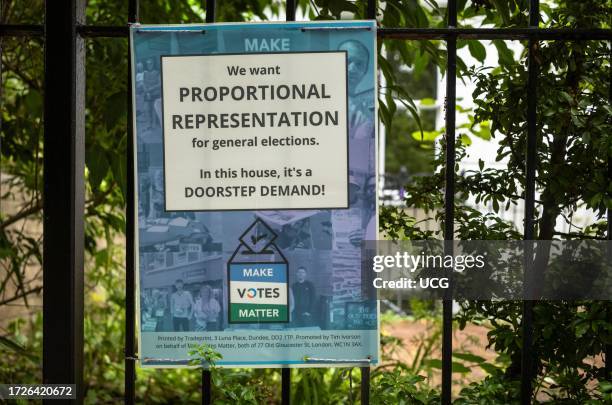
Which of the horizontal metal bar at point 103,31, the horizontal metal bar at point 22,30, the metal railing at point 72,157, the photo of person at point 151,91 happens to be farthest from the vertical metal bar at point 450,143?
the horizontal metal bar at point 22,30

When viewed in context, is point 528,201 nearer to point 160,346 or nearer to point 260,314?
point 260,314

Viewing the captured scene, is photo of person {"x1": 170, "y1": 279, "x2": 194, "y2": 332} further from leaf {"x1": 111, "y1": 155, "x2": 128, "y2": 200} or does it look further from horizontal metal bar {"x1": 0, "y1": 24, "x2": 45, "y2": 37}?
leaf {"x1": 111, "y1": 155, "x2": 128, "y2": 200}

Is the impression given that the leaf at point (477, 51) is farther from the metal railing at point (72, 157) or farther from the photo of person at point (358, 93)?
the photo of person at point (358, 93)

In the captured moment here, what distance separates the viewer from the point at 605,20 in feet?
7.97

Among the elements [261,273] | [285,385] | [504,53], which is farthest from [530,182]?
[285,385]

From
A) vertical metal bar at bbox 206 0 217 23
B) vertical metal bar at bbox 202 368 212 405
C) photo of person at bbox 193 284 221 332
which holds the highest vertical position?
vertical metal bar at bbox 206 0 217 23

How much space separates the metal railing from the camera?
2.04 meters

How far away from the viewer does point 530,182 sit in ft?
6.72

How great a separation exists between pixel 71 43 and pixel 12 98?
11.4 feet

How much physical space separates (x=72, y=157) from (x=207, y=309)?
0.61 meters

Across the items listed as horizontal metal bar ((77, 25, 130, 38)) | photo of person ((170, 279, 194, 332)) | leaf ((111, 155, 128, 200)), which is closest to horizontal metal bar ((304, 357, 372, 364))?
photo of person ((170, 279, 194, 332))

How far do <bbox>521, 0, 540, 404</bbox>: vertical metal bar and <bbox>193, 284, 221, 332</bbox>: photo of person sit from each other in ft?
3.09

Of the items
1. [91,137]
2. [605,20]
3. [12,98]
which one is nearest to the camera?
[605,20]

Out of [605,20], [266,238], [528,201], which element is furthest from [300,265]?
[605,20]
